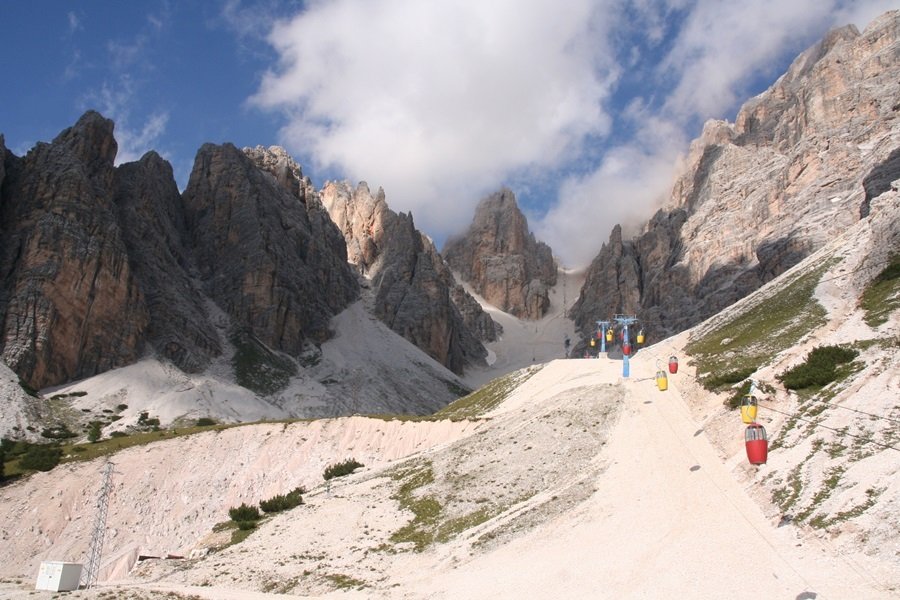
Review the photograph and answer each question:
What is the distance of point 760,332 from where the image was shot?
184 ft

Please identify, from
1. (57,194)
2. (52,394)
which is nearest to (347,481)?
(52,394)

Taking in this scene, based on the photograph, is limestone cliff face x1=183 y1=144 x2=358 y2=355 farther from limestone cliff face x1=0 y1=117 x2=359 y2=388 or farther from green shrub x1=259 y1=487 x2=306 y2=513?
green shrub x1=259 y1=487 x2=306 y2=513

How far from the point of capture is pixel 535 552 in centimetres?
2731

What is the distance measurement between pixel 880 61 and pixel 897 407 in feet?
508

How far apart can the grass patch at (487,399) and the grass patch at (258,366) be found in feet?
202

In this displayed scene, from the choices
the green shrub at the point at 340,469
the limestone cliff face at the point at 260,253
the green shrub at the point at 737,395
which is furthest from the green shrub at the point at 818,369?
the limestone cliff face at the point at 260,253

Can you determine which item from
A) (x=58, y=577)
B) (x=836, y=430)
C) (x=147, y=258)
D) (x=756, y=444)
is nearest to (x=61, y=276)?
(x=147, y=258)

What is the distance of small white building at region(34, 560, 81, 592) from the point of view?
33344 millimetres

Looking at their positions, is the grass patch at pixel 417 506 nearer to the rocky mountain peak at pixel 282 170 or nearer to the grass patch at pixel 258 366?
the grass patch at pixel 258 366

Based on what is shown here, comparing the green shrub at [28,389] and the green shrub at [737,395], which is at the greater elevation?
the green shrub at [28,389]

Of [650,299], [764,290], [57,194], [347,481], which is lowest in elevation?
[347,481]

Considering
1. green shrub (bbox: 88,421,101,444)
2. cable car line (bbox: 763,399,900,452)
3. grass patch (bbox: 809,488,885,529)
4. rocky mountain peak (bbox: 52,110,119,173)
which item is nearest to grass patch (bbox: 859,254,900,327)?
cable car line (bbox: 763,399,900,452)

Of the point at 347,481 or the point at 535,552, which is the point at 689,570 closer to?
the point at 535,552

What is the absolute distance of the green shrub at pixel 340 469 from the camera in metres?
54.2
